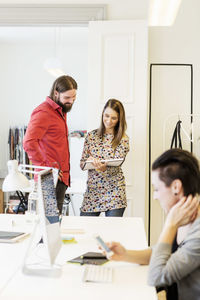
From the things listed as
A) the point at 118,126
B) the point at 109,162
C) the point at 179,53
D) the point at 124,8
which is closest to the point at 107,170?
the point at 109,162

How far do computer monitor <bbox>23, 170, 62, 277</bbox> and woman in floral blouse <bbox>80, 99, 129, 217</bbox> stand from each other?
1.15 m

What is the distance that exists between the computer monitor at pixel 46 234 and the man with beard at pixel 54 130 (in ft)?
3.48

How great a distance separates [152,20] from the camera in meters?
2.17

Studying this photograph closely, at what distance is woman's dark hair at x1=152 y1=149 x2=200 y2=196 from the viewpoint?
54.2 inches

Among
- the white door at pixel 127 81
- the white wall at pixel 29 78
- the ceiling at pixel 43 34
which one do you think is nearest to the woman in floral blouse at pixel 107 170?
the white door at pixel 127 81

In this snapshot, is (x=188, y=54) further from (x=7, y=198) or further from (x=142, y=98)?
(x=7, y=198)

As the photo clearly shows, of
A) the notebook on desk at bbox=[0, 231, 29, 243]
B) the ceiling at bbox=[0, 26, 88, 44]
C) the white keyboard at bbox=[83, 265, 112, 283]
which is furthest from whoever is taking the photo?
the ceiling at bbox=[0, 26, 88, 44]

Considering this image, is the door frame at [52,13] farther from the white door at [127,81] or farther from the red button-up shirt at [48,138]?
the red button-up shirt at [48,138]

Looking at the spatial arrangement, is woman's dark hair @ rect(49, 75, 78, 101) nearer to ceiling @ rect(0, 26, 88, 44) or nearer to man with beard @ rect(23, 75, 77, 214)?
man with beard @ rect(23, 75, 77, 214)

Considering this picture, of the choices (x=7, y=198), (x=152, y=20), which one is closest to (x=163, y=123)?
(x=152, y=20)

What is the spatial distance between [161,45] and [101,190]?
5.44 ft

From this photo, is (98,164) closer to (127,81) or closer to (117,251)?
(127,81)

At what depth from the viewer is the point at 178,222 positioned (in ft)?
4.59

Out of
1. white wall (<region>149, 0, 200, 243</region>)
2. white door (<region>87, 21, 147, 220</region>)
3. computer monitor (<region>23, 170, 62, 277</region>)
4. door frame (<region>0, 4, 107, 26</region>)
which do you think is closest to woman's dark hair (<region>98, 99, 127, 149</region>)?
white door (<region>87, 21, 147, 220</region>)
